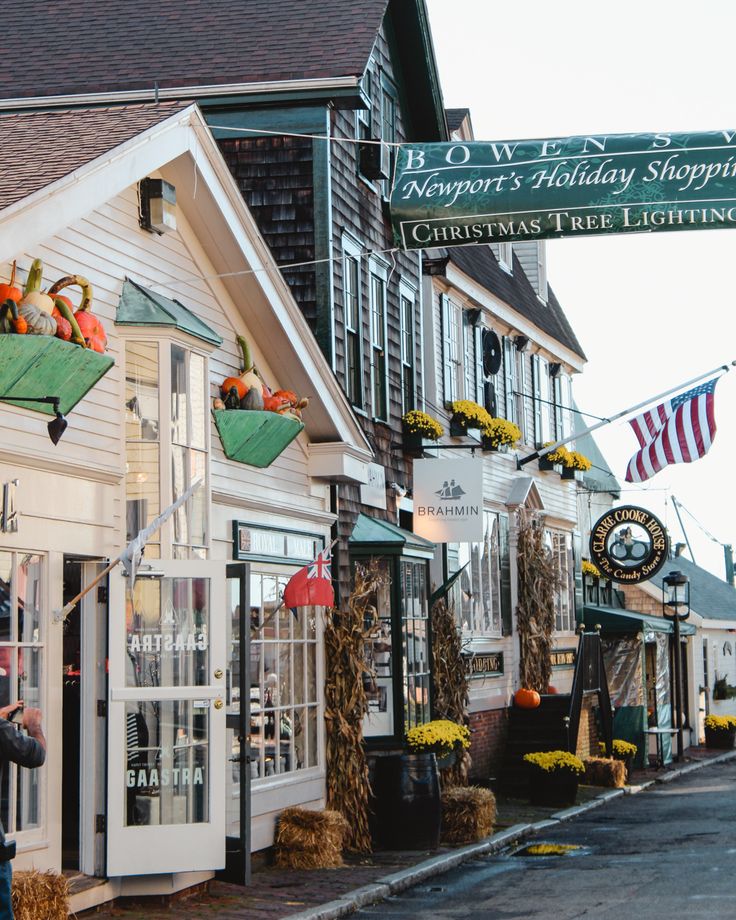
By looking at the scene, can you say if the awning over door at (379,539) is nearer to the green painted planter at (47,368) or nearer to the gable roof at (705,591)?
the green painted planter at (47,368)

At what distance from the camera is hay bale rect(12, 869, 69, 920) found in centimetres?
878

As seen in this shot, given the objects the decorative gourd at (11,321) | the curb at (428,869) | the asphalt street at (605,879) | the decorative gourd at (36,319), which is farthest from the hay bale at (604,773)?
the decorative gourd at (11,321)

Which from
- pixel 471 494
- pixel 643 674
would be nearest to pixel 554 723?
pixel 471 494

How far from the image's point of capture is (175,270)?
39.4ft

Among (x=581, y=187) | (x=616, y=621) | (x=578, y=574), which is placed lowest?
(x=616, y=621)

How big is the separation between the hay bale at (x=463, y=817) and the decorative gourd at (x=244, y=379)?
5216 mm

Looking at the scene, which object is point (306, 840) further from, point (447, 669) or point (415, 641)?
point (447, 669)

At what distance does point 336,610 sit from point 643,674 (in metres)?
16.1

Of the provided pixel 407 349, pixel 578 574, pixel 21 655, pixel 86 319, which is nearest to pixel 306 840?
pixel 21 655

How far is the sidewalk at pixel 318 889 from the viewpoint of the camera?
34.7 ft

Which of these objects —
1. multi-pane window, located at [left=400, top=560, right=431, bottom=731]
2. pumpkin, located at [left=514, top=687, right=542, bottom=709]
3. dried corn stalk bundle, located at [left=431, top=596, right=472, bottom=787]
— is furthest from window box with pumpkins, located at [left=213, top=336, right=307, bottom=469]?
pumpkin, located at [left=514, top=687, right=542, bottom=709]

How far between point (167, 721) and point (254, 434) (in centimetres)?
293

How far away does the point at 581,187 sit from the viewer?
38.7 feet

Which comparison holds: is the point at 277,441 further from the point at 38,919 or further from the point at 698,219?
the point at 38,919
